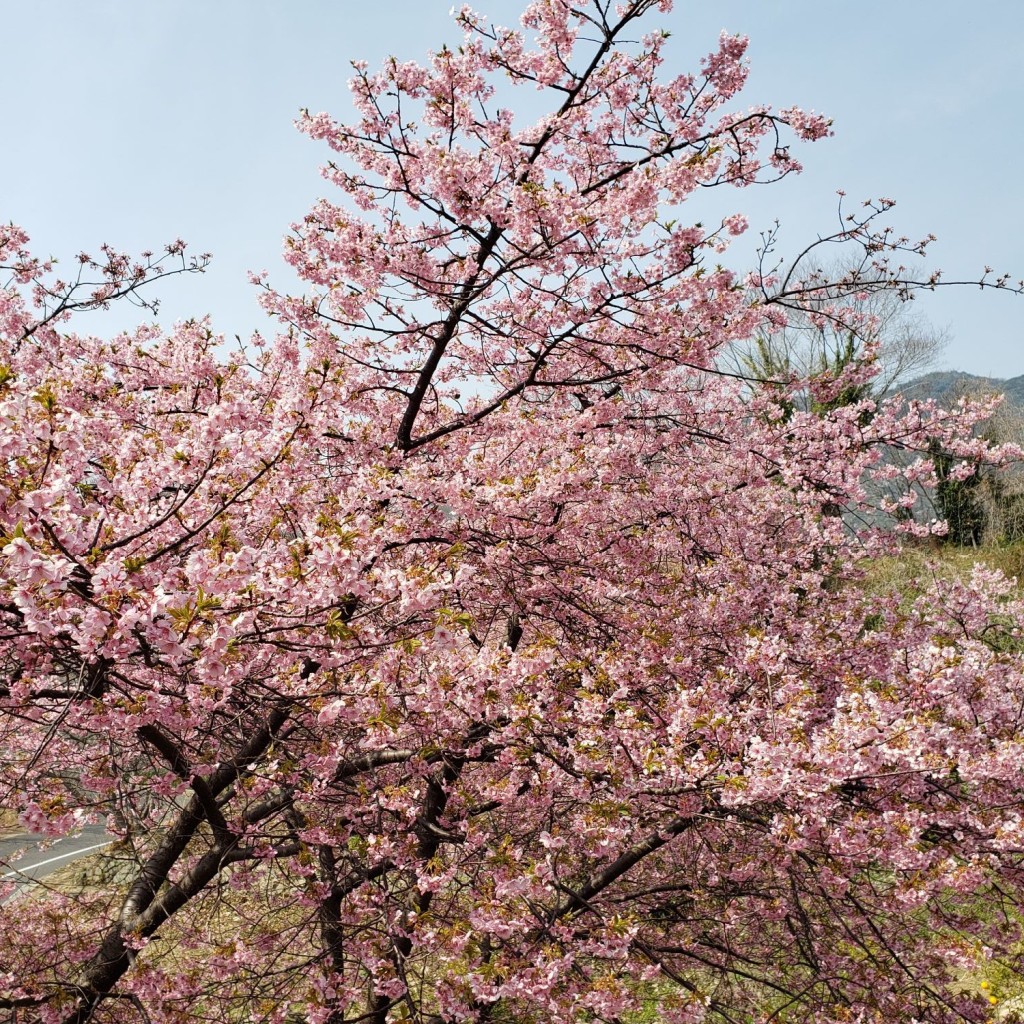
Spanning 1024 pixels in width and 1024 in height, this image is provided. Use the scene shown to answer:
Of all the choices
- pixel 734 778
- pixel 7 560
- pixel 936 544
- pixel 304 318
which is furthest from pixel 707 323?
pixel 936 544

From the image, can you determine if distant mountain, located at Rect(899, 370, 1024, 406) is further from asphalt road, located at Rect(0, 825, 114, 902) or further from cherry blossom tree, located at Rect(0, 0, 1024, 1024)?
asphalt road, located at Rect(0, 825, 114, 902)

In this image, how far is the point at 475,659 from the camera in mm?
3365

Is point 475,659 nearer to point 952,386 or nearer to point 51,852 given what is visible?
point 51,852

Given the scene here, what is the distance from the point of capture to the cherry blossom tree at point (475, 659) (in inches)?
106

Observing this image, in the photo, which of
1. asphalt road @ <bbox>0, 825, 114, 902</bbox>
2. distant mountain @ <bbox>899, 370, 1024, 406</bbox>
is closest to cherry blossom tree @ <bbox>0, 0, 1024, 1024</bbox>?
asphalt road @ <bbox>0, 825, 114, 902</bbox>

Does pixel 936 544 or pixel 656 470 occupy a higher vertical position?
pixel 656 470

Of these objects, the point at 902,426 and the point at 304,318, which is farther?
the point at 902,426

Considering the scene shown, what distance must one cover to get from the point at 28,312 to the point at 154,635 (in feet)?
17.2

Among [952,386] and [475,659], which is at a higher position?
[952,386]

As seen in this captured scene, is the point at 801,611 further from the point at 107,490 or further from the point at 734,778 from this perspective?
the point at 107,490

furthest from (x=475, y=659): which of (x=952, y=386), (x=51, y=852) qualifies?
(x=952, y=386)

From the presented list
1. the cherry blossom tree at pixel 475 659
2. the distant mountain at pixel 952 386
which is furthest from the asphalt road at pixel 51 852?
the distant mountain at pixel 952 386

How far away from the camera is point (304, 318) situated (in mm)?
4754

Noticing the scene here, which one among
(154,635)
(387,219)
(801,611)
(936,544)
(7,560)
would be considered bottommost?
(936,544)
